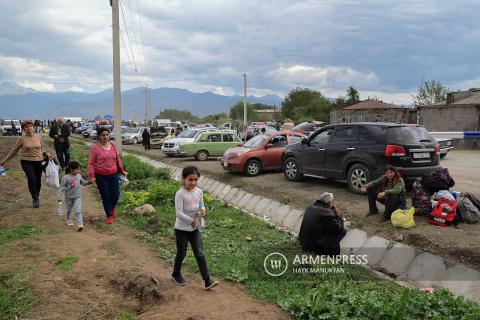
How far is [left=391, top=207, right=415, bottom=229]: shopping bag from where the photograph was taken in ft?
24.6

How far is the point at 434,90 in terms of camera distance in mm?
59750

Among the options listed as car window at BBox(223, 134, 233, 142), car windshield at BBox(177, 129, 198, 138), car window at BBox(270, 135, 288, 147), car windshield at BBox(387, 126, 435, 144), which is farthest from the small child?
car windshield at BBox(177, 129, 198, 138)

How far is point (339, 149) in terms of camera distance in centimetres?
1064

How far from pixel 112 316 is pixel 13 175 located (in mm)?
11133

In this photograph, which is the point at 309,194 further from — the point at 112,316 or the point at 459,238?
the point at 112,316

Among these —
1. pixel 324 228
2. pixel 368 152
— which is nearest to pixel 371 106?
pixel 368 152

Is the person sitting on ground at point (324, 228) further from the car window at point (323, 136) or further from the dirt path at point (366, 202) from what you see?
the car window at point (323, 136)

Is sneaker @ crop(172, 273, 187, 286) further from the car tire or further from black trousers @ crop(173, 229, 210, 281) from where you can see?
the car tire

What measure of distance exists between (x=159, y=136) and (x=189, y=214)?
93.7ft

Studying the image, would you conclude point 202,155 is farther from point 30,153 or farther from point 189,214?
point 189,214

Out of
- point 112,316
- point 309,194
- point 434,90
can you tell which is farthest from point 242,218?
point 434,90

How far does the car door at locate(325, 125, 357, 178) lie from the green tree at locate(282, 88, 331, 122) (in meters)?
55.5

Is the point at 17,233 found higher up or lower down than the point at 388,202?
lower down

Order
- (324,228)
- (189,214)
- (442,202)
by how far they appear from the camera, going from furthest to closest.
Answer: (442,202)
(324,228)
(189,214)
